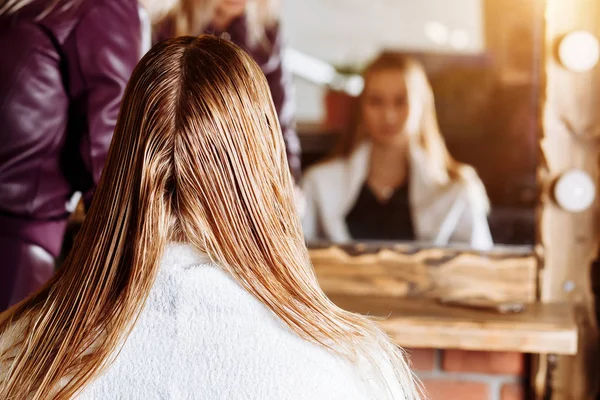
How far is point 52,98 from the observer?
4.53 ft

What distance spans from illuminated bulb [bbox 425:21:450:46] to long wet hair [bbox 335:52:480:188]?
6 cm

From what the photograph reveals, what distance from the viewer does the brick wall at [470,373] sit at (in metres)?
1.77

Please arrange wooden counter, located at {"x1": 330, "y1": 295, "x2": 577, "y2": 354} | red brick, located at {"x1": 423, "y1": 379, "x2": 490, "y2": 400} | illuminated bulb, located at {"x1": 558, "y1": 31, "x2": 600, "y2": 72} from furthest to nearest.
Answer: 1. red brick, located at {"x1": 423, "y1": 379, "x2": 490, "y2": 400}
2. illuminated bulb, located at {"x1": 558, "y1": 31, "x2": 600, "y2": 72}
3. wooden counter, located at {"x1": 330, "y1": 295, "x2": 577, "y2": 354}

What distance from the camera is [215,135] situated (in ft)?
2.56

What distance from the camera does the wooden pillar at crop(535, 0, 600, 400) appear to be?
1.70m

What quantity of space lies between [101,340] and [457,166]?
3.73 feet

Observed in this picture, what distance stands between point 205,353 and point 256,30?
3.85 ft

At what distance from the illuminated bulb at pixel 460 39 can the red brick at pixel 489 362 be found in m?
0.69

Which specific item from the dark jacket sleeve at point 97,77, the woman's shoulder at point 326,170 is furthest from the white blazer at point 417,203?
the dark jacket sleeve at point 97,77

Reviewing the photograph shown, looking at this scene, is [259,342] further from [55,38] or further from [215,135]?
[55,38]

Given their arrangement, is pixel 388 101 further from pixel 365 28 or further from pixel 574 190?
pixel 574 190

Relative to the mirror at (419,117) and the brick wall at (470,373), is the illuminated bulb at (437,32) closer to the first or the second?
the mirror at (419,117)

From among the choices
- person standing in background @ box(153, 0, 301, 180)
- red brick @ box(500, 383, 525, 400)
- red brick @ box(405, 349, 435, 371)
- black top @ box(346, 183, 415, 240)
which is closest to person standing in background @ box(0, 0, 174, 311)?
person standing in background @ box(153, 0, 301, 180)

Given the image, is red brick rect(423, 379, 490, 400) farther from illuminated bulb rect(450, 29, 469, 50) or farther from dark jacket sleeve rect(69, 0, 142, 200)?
dark jacket sleeve rect(69, 0, 142, 200)
